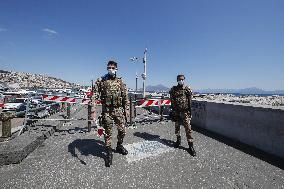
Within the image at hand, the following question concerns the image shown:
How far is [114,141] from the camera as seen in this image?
23.5 ft

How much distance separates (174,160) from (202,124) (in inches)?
173

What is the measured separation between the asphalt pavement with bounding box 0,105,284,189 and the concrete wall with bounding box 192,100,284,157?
655 millimetres

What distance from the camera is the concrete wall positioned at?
5573 mm

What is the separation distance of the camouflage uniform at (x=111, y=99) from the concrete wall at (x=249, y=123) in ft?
12.6

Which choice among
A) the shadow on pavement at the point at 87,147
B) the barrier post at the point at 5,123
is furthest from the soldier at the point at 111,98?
the barrier post at the point at 5,123

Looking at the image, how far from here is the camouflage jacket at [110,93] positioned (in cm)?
554

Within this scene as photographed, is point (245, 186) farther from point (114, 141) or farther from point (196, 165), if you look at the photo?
point (114, 141)

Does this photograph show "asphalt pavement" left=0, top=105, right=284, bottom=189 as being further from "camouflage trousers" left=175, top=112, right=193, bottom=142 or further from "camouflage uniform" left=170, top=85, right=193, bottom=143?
"camouflage uniform" left=170, top=85, right=193, bottom=143

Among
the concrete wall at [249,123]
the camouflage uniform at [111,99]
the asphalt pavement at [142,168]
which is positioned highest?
the camouflage uniform at [111,99]

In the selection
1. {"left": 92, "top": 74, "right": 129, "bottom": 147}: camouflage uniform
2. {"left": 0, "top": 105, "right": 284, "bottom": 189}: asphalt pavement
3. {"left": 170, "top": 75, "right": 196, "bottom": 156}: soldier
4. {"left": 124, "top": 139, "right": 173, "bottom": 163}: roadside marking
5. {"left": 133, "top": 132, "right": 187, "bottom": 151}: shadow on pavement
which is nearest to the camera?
{"left": 0, "top": 105, "right": 284, "bottom": 189}: asphalt pavement

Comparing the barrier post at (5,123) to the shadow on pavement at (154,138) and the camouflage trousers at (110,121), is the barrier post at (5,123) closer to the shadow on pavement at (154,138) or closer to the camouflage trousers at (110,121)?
the camouflage trousers at (110,121)

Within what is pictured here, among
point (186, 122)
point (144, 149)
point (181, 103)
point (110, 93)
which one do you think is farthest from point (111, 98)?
point (186, 122)

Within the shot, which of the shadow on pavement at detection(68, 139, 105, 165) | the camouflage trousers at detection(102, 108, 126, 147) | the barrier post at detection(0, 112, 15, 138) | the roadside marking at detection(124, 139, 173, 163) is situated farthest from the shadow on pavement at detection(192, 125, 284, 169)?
the barrier post at detection(0, 112, 15, 138)

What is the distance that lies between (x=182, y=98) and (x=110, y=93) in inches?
89.1
